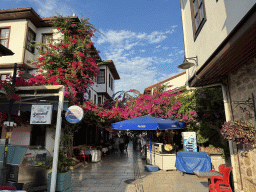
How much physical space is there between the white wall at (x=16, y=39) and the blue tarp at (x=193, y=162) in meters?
11.7

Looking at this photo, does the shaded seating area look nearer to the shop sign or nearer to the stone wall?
the stone wall

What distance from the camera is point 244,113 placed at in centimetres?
509

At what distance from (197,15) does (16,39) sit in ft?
38.9

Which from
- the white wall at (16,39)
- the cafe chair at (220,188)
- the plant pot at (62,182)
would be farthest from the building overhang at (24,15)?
the cafe chair at (220,188)

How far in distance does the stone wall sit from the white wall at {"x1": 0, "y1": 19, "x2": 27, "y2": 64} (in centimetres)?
1256

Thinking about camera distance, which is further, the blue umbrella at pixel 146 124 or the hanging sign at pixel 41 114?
the blue umbrella at pixel 146 124

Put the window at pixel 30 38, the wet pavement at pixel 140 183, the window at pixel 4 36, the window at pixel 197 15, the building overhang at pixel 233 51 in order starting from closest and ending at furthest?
the building overhang at pixel 233 51 → the window at pixel 197 15 → the wet pavement at pixel 140 183 → the window at pixel 4 36 → the window at pixel 30 38

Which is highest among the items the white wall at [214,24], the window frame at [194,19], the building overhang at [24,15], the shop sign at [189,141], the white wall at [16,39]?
the building overhang at [24,15]

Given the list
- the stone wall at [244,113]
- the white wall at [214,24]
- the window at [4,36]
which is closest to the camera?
the white wall at [214,24]

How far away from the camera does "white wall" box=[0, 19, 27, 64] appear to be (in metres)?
12.0

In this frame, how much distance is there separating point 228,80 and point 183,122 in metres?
4.04

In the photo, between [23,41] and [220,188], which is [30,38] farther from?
[220,188]

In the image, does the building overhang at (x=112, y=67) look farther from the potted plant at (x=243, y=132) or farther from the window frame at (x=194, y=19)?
the potted plant at (x=243, y=132)

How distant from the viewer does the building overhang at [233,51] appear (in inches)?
123
